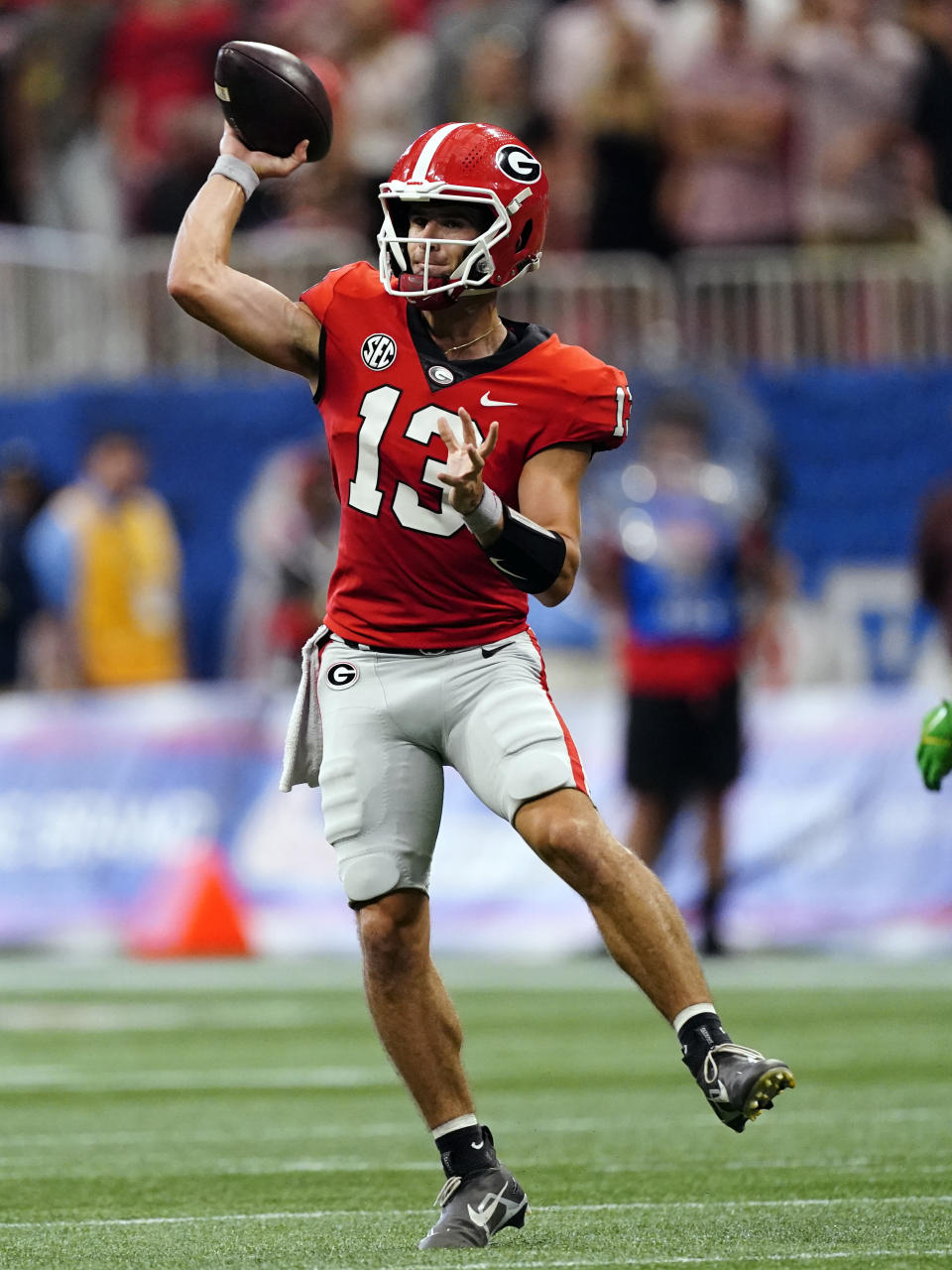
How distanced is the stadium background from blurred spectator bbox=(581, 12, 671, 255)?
0.47ft

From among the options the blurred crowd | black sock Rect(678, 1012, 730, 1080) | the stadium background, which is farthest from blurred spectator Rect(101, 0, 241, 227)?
black sock Rect(678, 1012, 730, 1080)

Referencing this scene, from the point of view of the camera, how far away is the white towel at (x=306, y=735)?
4.75 metres

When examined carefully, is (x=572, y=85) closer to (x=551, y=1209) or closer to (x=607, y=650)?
(x=607, y=650)

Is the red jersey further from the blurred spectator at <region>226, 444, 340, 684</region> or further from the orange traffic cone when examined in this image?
the blurred spectator at <region>226, 444, 340, 684</region>

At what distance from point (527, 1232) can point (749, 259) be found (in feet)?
27.7

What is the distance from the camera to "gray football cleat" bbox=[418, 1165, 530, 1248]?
4.35 m

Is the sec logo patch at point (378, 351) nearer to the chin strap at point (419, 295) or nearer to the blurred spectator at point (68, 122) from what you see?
the chin strap at point (419, 295)

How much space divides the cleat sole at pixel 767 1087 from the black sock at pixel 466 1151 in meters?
0.62

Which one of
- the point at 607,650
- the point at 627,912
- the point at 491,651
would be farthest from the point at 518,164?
the point at 607,650

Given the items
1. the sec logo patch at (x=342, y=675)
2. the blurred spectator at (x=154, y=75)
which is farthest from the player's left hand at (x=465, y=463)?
the blurred spectator at (x=154, y=75)

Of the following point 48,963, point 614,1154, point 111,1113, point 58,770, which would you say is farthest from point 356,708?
point 58,770

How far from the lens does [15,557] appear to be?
42.3 feet

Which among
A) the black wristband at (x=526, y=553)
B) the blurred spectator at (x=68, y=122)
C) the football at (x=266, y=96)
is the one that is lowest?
the black wristband at (x=526, y=553)

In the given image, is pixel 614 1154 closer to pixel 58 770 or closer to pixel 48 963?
pixel 48 963
